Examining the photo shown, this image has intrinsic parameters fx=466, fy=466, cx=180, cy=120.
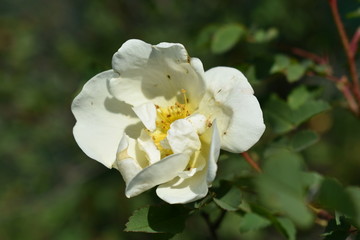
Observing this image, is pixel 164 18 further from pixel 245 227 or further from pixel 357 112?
pixel 245 227

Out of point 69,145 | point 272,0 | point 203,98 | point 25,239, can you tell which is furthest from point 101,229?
point 203,98

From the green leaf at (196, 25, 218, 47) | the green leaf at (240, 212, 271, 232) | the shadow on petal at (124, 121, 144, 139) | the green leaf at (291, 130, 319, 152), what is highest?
the green leaf at (196, 25, 218, 47)

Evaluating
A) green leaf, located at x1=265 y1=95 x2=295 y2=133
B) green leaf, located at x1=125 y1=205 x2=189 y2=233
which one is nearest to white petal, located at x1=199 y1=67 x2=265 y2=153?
green leaf, located at x1=125 y1=205 x2=189 y2=233

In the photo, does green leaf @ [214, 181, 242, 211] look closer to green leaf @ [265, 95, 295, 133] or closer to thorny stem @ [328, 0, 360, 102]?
green leaf @ [265, 95, 295, 133]

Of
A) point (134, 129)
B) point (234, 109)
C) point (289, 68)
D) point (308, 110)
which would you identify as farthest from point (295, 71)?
point (134, 129)

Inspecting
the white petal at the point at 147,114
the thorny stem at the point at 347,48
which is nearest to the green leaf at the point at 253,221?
the white petal at the point at 147,114

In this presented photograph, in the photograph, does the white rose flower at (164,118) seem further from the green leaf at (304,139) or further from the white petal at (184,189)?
the green leaf at (304,139)

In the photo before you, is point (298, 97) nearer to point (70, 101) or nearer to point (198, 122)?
point (198, 122)
